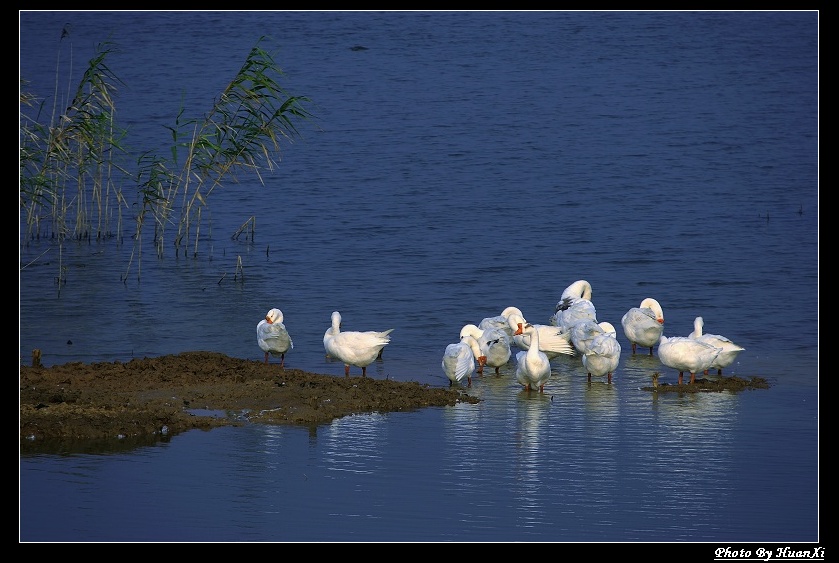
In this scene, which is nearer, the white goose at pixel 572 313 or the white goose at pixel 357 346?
the white goose at pixel 357 346

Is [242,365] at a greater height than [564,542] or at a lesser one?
greater

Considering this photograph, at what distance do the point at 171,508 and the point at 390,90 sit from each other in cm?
3034

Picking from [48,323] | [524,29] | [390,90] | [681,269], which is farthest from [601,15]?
[48,323]

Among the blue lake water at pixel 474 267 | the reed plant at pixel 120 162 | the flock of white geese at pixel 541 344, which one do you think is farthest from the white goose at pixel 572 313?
the reed plant at pixel 120 162

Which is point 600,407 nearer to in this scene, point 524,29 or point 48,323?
point 48,323

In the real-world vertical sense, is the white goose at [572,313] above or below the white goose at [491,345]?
above

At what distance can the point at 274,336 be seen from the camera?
15531 millimetres

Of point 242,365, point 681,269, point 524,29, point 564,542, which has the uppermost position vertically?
point 524,29

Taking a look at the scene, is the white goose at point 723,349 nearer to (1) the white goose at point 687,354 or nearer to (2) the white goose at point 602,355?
(1) the white goose at point 687,354

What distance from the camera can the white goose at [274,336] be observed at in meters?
15.5

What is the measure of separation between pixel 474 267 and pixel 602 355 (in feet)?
25.6

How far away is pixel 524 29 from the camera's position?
→ 4859cm

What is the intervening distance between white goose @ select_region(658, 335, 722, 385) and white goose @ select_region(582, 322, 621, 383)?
1.81 feet

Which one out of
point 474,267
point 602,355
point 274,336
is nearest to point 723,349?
point 602,355
